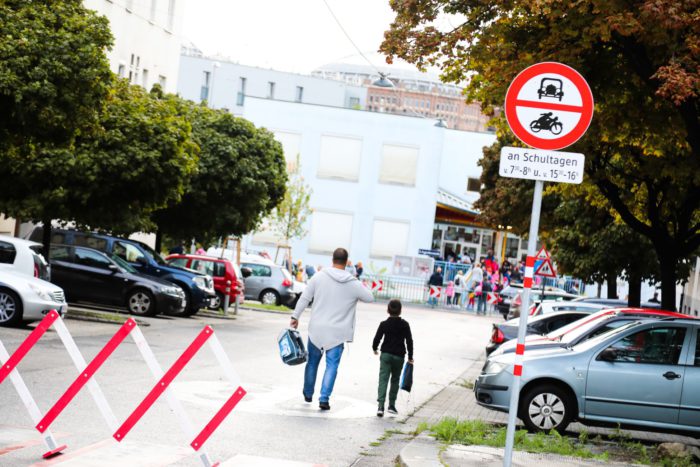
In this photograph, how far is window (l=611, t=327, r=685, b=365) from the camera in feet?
41.9

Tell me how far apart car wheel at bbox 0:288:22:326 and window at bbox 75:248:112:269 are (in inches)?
281

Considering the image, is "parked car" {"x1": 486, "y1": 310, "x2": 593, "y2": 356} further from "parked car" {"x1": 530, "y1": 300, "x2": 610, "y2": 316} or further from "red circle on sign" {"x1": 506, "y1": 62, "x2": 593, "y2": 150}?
"red circle on sign" {"x1": 506, "y1": 62, "x2": 593, "y2": 150}

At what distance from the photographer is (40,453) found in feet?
27.6

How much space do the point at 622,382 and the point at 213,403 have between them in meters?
4.64

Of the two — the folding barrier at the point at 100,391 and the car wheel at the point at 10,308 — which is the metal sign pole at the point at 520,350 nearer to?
the folding barrier at the point at 100,391

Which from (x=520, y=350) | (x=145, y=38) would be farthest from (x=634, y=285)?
(x=520, y=350)

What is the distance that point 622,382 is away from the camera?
1266 cm

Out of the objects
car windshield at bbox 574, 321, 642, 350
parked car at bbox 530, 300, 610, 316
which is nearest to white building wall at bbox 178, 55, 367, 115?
parked car at bbox 530, 300, 610, 316

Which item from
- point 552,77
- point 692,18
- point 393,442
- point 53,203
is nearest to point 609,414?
point 393,442

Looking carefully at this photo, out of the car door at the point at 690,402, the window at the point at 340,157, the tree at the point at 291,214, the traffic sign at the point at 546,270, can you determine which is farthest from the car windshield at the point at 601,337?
the window at the point at 340,157

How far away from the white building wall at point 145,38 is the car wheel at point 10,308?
59.3ft

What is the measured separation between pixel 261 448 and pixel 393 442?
1814mm

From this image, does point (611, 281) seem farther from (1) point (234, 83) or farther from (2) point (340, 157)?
(1) point (234, 83)

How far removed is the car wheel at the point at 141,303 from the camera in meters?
26.5
